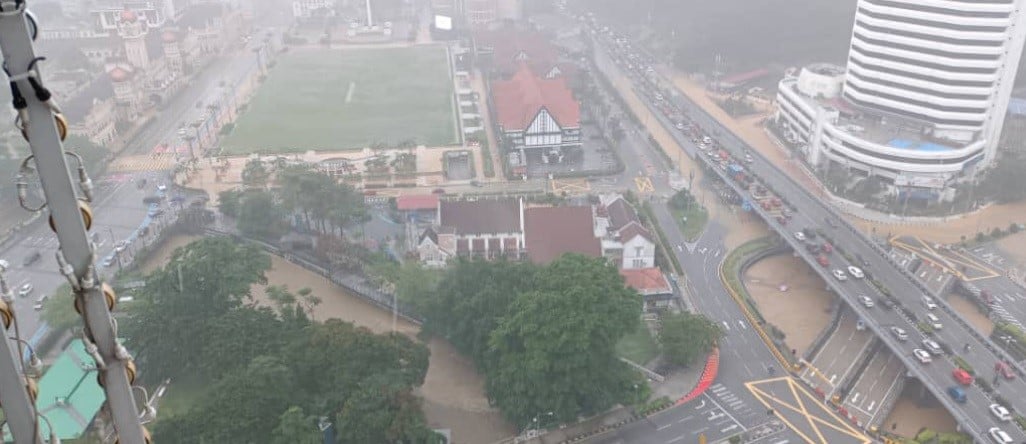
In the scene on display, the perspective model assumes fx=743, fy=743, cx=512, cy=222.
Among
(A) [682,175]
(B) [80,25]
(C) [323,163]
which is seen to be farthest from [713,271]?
(B) [80,25]

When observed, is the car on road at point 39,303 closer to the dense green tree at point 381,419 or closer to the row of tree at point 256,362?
the row of tree at point 256,362

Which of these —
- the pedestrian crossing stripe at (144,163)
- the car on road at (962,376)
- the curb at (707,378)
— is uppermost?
the pedestrian crossing stripe at (144,163)

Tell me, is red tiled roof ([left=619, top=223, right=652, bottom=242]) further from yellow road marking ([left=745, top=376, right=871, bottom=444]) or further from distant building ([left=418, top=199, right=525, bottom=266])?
yellow road marking ([left=745, top=376, right=871, bottom=444])

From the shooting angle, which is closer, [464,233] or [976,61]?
[464,233]

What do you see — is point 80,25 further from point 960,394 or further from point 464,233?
point 960,394

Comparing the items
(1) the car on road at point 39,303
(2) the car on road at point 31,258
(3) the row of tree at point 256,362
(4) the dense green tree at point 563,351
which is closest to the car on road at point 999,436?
(4) the dense green tree at point 563,351

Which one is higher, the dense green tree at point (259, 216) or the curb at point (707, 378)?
the dense green tree at point (259, 216)

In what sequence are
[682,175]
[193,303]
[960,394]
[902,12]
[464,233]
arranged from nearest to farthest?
1. [960,394]
2. [193,303]
3. [464,233]
4. [902,12]
5. [682,175]

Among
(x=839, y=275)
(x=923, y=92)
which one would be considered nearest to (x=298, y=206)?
(x=839, y=275)
